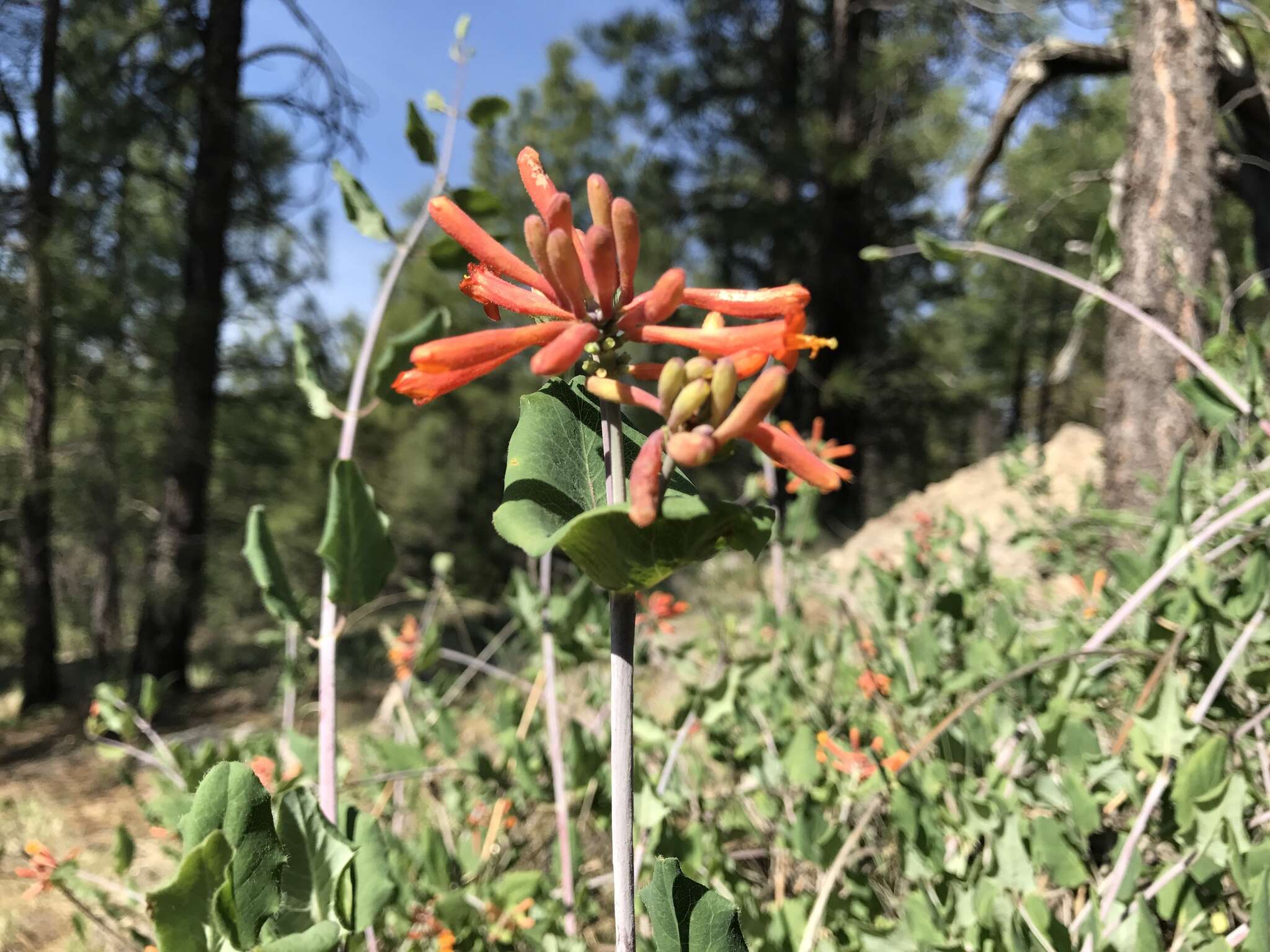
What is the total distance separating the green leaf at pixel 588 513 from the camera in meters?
0.38

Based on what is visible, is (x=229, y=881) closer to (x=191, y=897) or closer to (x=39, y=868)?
(x=191, y=897)

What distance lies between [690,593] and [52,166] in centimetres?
547

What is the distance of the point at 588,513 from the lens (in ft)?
1.17

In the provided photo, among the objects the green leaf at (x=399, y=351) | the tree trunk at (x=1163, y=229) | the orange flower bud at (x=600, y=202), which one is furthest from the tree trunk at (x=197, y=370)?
the orange flower bud at (x=600, y=202)

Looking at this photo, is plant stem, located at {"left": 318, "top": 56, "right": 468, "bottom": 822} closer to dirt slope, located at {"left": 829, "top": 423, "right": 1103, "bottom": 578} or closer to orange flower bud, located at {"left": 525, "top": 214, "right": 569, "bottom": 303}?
orange flower bud, located at {"left": 525, "top": 214, "right": 569, "bottom": 303}

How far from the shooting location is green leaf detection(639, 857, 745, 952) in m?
0.43

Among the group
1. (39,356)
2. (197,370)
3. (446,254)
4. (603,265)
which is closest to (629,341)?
(603,265)

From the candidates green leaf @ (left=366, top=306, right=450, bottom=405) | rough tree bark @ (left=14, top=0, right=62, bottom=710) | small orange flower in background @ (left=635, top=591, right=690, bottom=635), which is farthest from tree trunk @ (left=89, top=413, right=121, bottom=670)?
green leaf @ (left=366, top=306, right=450, bottom=405)

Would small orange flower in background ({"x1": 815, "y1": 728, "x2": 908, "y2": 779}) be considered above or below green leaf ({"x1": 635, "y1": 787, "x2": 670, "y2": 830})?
above

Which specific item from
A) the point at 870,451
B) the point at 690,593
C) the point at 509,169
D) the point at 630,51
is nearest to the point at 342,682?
the point at 690,593

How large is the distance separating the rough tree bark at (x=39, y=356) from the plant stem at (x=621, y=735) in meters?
6.04

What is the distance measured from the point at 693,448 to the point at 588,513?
56 millimetres

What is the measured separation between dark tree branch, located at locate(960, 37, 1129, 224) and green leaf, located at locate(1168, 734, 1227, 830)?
3002mm

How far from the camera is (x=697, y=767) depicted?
142 centimetres
